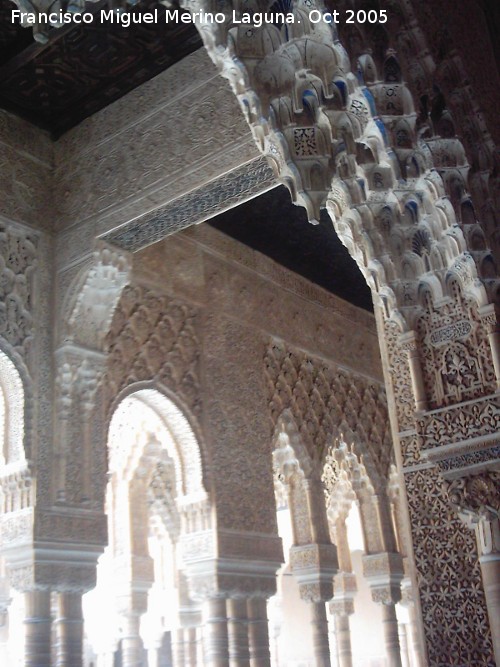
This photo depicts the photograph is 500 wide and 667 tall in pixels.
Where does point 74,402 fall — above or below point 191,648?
above

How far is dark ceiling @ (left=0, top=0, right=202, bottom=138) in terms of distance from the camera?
5898mm

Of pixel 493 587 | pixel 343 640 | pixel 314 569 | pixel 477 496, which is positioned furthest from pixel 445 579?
pixel 343 640

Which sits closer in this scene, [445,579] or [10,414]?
[445,579]

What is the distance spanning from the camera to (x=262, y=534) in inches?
320

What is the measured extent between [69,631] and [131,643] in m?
3.43

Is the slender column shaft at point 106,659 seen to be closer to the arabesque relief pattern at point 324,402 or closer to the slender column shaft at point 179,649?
the slender column shaft at point 179,649

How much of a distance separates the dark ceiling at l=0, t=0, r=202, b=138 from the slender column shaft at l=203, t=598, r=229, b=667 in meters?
4.43

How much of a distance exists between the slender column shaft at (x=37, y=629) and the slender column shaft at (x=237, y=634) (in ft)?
6.98

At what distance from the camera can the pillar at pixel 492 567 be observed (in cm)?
359

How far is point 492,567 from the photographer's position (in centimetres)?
361

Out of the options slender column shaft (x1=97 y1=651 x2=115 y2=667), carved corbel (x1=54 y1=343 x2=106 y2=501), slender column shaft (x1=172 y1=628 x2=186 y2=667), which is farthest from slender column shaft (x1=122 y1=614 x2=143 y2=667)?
carved corbel (x1=54 y1=343 x2=106 y2=501)

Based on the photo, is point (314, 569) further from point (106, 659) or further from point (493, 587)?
point (493, 587)

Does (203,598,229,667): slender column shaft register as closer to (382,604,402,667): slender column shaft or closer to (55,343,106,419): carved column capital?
(55,343,106,419): carved column capital

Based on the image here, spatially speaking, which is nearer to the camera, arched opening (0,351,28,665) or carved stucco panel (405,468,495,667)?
carved stucco panel (405,468,495,667)
